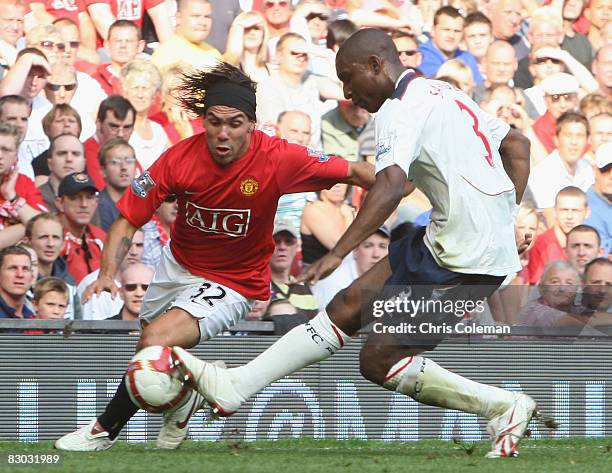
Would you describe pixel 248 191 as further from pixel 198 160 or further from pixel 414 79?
pixel 414 79

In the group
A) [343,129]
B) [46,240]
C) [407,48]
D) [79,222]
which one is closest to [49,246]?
[46,240]

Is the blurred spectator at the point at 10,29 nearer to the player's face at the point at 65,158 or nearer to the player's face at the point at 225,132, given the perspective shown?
the player's face at the point at 65,158

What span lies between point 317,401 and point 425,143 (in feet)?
8.79

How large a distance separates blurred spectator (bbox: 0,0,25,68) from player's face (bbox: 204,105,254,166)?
340cm

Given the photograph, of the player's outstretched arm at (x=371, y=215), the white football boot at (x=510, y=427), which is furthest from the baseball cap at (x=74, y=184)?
the white football boot at (x=510, y=427)

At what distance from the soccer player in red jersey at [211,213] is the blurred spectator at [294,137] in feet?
8.60

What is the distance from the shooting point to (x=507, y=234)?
620 cm

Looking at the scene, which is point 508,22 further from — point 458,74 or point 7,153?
point 7,153

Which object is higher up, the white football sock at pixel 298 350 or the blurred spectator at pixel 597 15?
the blurred spectator at pixel 597 15

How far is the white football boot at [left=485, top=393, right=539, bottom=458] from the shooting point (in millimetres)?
6098

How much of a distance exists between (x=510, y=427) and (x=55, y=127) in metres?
4.65

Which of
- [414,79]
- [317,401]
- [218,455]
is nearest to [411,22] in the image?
[317,401]

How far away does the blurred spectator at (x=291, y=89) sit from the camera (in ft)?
32.4

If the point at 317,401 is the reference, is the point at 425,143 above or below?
above
